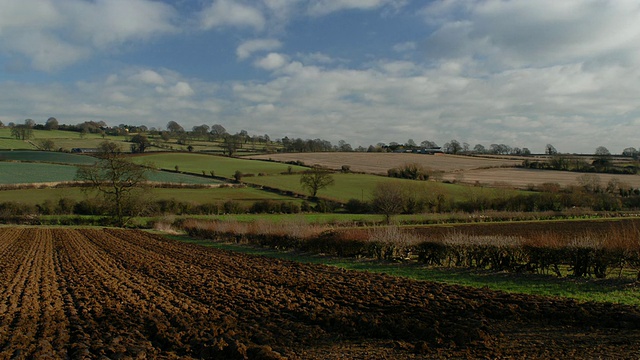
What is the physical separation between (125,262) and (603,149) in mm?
138366

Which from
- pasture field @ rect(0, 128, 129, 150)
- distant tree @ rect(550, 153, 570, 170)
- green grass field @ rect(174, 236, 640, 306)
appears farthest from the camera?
pasture field @ rect(0, 128, 129, 150)

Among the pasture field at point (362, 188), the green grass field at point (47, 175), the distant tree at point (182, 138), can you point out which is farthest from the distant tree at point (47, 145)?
the pasture field at point (362, 188)

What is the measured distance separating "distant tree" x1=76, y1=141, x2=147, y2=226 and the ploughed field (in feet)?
111

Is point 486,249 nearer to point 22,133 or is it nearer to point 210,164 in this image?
point 210,164

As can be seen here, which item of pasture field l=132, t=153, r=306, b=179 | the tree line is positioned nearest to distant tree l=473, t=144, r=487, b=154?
the tree line

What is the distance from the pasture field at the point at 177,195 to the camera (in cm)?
5752

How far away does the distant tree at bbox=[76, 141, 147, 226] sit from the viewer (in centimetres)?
5253

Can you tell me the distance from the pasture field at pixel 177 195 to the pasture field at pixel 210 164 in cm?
1265

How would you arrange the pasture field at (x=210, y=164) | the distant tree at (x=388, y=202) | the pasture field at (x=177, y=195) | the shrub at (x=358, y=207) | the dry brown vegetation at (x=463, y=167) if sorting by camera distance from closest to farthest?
the distant tree at (x=388, y=202) < the pasture field at (x=177, y=195) < the shrub at (x=358, y=207) < the dry brown vegetation at (x=463, y=167) < the pasture field at (x=210, y=164)

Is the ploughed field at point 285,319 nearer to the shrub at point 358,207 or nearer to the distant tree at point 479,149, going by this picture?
the shrub at point 358,207

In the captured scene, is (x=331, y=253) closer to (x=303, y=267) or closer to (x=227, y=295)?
(x=303, y=267)

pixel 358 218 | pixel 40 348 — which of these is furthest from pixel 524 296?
pixel 358 218

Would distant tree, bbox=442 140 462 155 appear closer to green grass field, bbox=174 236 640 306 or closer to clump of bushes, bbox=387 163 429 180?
clump of bushes, bbox=387 163 429 180

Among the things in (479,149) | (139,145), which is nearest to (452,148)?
(479,149)
